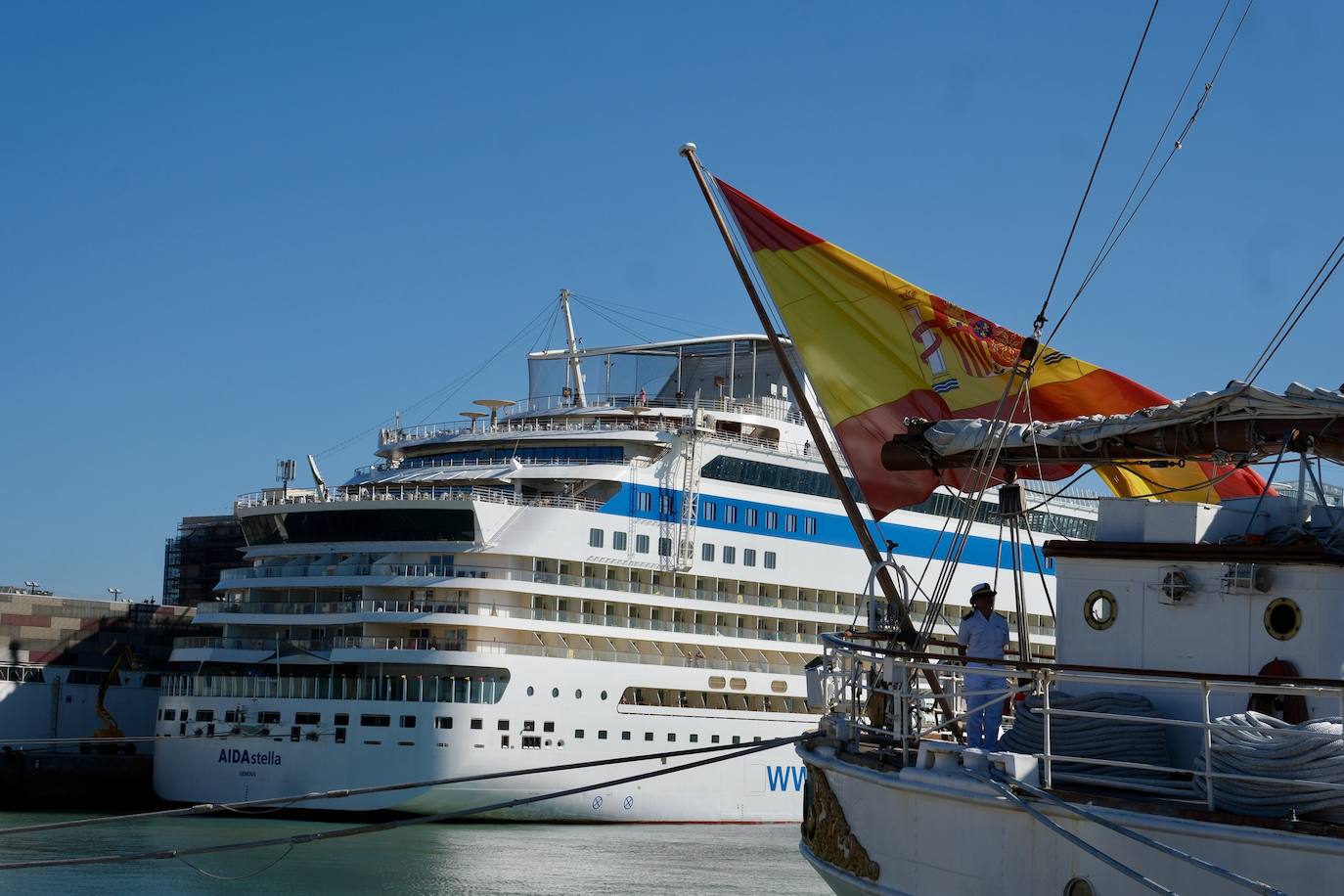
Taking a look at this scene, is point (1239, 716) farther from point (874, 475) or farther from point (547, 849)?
point (547, 849)

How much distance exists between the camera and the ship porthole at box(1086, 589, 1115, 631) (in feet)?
39.5

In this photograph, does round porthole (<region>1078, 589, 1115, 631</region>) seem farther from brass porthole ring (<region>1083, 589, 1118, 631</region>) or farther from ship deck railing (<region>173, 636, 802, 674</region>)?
ship deck railing (<region>173, 636, 802, 674</region>)

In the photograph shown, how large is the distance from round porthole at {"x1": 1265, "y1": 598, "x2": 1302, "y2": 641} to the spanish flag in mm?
5655

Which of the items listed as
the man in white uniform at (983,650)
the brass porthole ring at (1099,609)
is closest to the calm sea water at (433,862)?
the man in white uniform at (983,650)

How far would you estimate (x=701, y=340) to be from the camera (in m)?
40.0

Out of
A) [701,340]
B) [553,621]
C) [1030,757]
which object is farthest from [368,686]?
[1030,757]

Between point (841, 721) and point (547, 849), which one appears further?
point (547, 849)

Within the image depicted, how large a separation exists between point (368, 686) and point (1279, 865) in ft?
79.6

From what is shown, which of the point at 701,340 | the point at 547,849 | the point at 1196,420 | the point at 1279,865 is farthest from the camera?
the point at 701,340

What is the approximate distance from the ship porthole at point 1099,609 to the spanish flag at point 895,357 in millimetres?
4734

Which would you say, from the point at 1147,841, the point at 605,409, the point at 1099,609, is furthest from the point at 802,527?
the point at 1147,841

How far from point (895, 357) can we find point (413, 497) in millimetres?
17789

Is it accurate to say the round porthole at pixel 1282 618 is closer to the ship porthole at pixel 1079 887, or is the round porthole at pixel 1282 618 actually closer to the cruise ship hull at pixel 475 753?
the ship porthole at pixel 1079 887

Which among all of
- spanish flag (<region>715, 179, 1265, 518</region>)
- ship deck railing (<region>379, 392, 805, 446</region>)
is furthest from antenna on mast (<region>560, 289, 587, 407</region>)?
spanish flag (<region>715, 179, 1265, 518</region>)
